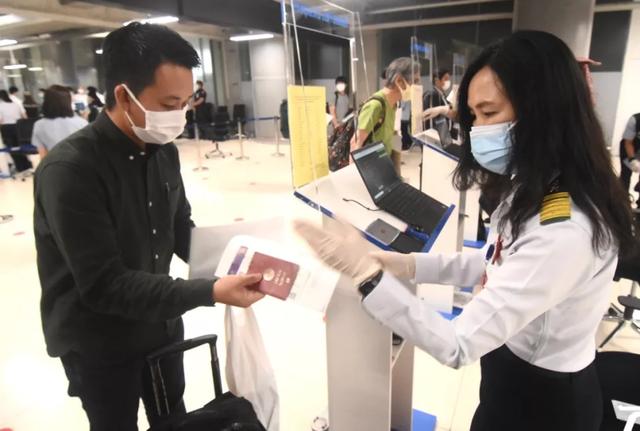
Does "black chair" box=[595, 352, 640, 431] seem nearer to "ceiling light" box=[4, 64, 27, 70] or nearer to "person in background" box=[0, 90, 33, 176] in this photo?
"person in background" box=[0, 90, 33, 176]

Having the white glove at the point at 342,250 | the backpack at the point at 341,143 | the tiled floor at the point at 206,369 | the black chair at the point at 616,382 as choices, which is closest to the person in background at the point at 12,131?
the tiled floor at the point at 206,369

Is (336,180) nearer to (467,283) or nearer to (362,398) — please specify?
(467,283)

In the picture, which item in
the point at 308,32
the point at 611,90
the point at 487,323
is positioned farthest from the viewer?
the point at 611,90

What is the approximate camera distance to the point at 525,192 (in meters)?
0.87

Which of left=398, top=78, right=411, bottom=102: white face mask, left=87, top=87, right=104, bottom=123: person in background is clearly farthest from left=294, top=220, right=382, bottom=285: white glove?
left=87, top=87, right=104, bottom=123: person in background

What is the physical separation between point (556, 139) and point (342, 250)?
1.58ft

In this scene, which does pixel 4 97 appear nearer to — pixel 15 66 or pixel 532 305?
pixel 15 66

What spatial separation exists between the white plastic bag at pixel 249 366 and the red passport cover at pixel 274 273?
12.4 inches

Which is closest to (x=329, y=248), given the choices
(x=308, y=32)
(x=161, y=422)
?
(x=161, y=422)

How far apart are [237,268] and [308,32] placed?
0.95 meters

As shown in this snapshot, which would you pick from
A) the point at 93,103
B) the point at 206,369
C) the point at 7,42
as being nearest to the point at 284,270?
the point at 206,369

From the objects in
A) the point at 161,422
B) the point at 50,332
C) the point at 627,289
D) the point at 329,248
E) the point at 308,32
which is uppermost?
the point at 308,32

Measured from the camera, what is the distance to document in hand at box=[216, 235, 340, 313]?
921 mm

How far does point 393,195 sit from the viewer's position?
5.19ft
